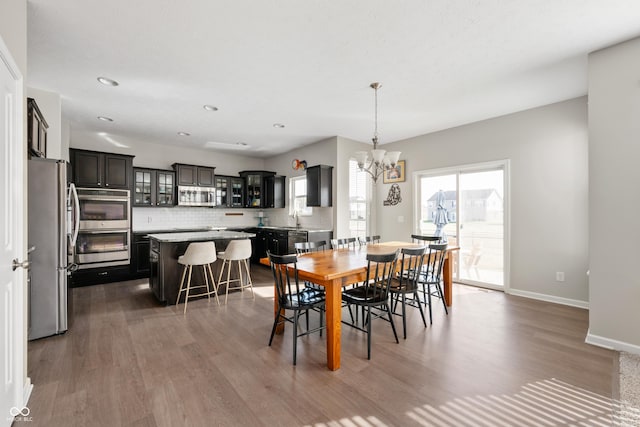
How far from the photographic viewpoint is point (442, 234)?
536 centimetres

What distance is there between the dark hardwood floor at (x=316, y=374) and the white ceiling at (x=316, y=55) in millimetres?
2825

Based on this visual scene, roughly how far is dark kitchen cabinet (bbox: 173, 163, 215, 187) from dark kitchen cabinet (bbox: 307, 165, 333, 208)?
2.44 m

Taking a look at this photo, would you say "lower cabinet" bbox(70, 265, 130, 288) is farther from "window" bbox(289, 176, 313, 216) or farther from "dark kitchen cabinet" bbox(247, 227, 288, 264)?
"window" bbox(289, 176, 313, 216)

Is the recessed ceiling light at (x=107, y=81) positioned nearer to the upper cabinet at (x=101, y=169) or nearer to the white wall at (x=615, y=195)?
the upper cabinet at (x=101, y=169)

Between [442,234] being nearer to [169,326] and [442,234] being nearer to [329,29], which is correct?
[329,29]


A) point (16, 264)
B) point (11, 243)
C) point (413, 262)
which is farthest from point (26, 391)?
point (413, 262)

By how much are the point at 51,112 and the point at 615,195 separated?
636 centimetres

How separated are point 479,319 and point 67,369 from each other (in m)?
4.13

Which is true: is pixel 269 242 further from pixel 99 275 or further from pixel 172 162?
pixel 99 275

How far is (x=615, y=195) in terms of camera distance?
8.87 feet

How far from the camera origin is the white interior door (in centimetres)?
159

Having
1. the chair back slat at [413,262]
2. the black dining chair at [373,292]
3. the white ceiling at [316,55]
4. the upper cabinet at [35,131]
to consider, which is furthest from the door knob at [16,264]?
the chair back slat at [413,262]

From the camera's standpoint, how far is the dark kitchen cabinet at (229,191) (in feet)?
23.0

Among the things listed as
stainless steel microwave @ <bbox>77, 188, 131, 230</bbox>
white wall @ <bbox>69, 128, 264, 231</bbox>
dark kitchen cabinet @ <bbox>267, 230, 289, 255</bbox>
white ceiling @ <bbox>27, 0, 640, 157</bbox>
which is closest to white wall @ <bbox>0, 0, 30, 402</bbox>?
white ceiling @ <bbox>27, 0, 640, 157</bbox>
